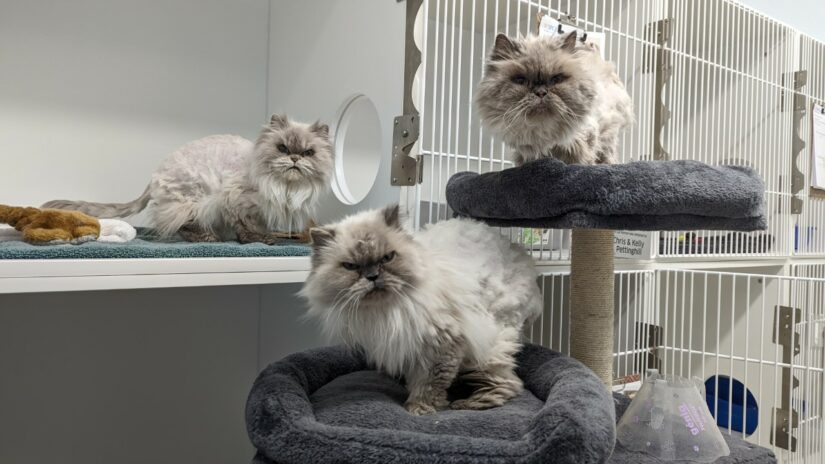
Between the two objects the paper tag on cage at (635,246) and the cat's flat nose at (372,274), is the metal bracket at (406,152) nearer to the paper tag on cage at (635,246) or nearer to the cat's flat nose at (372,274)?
the cat's flat nose at (372,274)

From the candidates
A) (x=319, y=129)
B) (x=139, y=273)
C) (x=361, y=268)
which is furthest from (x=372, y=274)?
(x=319, y=129)

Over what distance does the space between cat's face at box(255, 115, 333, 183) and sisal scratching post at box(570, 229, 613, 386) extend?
1.97 ft

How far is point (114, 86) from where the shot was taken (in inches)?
62.5

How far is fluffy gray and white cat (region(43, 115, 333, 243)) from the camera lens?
A: 121cm

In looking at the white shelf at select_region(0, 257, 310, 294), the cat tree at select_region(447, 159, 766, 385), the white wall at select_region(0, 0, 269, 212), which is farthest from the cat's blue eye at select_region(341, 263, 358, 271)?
the white wall at select_region(0, 0, 269, 212)

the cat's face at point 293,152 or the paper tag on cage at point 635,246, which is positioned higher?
the cat's face at point 293,152

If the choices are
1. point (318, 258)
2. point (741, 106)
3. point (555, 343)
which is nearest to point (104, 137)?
point (318, 258)

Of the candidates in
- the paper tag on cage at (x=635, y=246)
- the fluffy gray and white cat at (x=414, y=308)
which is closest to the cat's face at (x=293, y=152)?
the fluffy gray and white cat at (x=414, y=308)

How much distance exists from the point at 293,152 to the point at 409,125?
27 cm

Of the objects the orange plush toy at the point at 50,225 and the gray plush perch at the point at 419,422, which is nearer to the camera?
the gray plush perch at the point at 419,422

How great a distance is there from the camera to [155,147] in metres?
1.66

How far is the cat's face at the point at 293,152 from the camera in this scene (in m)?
1.20

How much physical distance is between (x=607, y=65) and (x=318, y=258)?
77cm

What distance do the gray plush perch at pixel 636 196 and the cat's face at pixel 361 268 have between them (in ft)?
0.82
